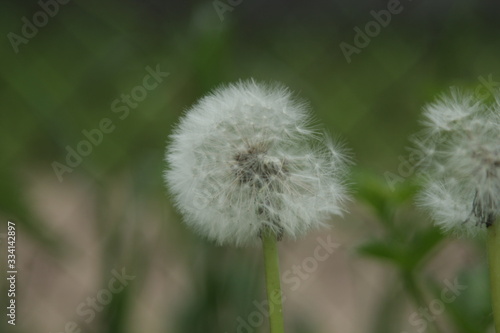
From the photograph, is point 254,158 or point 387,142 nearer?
point 254,158

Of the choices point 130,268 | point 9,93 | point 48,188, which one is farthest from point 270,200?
point 9,93

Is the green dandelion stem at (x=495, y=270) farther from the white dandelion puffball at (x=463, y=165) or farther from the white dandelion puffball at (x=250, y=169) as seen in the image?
the white dandelion puffball at (x=250, y=169)

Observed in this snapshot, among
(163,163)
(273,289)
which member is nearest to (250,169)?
(273,289)

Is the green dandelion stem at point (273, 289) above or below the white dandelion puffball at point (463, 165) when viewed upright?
below

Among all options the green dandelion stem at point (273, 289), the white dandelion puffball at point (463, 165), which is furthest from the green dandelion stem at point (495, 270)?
the green dandelion stem at point (273, 289)

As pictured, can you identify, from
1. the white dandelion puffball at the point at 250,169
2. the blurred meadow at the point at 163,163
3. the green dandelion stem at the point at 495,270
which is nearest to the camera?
the green dandelion stem at the point at 495,270

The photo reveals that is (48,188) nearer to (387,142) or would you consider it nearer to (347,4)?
(387,142)

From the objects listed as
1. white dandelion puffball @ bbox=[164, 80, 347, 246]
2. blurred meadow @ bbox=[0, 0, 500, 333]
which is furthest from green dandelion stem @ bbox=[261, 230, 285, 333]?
blurred meadow @ bbox=[0, 0, 500, 333]
